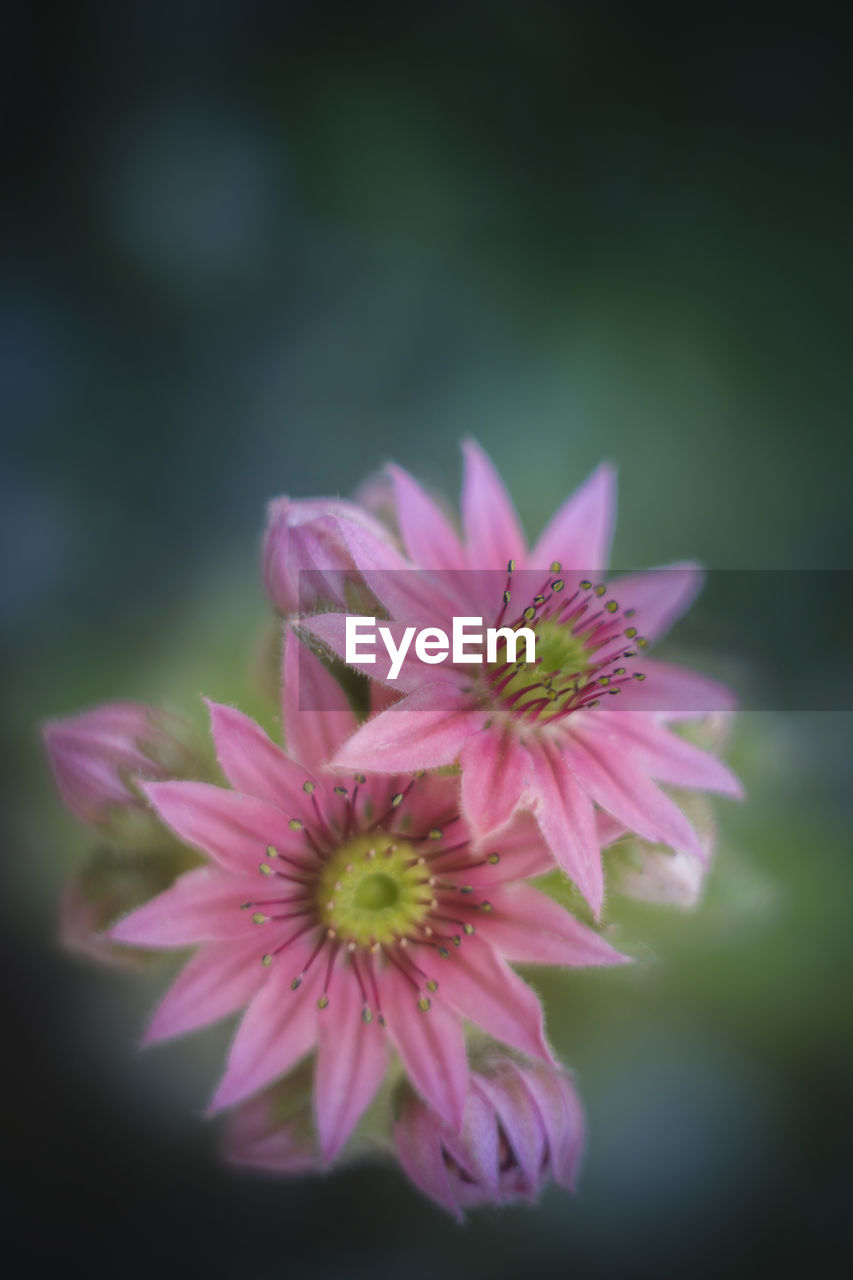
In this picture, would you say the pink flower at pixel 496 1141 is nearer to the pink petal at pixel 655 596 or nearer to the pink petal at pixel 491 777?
the pink petal at pixel 491 777

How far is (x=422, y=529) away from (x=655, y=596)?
286 millimetres

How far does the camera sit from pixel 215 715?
3.08ft

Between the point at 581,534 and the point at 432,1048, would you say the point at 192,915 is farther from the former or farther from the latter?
the point at 581,534

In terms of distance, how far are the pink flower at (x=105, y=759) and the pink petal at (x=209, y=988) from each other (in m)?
0.20


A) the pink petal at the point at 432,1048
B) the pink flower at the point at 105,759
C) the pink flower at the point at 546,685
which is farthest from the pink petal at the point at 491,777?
the pink flower at the point at 105,759

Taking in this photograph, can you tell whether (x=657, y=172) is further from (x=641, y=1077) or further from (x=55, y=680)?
(x=641, y=1077)

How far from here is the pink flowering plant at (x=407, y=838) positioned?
953mm

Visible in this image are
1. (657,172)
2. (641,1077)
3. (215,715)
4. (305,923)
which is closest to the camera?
(215,715)

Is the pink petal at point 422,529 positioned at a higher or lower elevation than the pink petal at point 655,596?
higher

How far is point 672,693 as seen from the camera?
3.68 feet

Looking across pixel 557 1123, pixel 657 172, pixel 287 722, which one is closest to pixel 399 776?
pixel 287 722

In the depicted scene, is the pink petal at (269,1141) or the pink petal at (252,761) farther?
the pink petal at (269,1141)

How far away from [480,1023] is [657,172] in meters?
1.57

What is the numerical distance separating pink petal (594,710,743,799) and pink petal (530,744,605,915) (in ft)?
0.31
